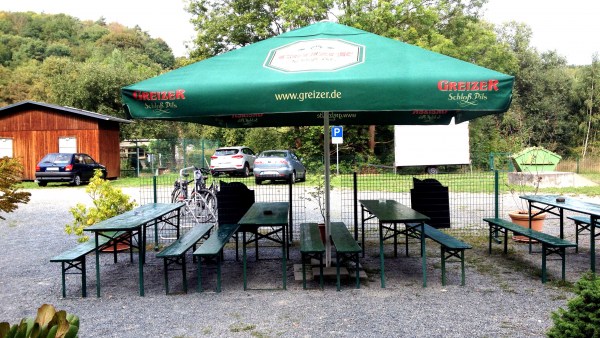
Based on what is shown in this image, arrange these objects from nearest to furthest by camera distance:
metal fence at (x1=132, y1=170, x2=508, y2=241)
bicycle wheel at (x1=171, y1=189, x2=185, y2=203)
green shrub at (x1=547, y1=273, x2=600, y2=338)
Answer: green shrub at (x1=547, y1=273, x2=600, y2=338) → metal fence at (x1=132, y1=170, x2=508, y2=241) → bicycle wheel at (x1=171, y1=189, x2=185, y2=203)

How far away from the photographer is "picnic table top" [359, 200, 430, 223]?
5430mm

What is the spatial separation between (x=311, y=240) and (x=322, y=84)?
83.1 inches

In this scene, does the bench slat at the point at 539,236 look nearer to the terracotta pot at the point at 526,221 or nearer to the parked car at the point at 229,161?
the terracotta pot at the point at 526,221

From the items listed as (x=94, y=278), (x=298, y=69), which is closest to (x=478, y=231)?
(x=298, y=69)

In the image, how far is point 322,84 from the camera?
4.43 m

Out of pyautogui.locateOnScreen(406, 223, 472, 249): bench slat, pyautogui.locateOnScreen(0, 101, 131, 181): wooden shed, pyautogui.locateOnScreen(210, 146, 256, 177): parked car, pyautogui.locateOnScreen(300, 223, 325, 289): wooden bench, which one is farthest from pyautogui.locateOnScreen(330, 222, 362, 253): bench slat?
pyautogui.locateOnScreen(0, 101, 131, 181): wooden shed

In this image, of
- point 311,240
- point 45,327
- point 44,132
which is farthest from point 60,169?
point 45,327

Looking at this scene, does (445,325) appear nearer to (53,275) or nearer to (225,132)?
(53,275)

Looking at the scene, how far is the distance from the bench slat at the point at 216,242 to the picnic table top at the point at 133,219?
0.71 m

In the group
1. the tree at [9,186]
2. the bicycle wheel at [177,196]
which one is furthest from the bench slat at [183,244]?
the tree at [9,186]

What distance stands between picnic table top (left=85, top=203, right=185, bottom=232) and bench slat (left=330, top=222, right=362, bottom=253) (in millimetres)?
2154

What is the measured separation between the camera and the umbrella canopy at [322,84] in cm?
444

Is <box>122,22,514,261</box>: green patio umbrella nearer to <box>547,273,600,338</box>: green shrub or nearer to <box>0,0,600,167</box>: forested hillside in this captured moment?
<box>547,273,600,338</box>: green shrub

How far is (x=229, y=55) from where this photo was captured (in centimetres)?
534
